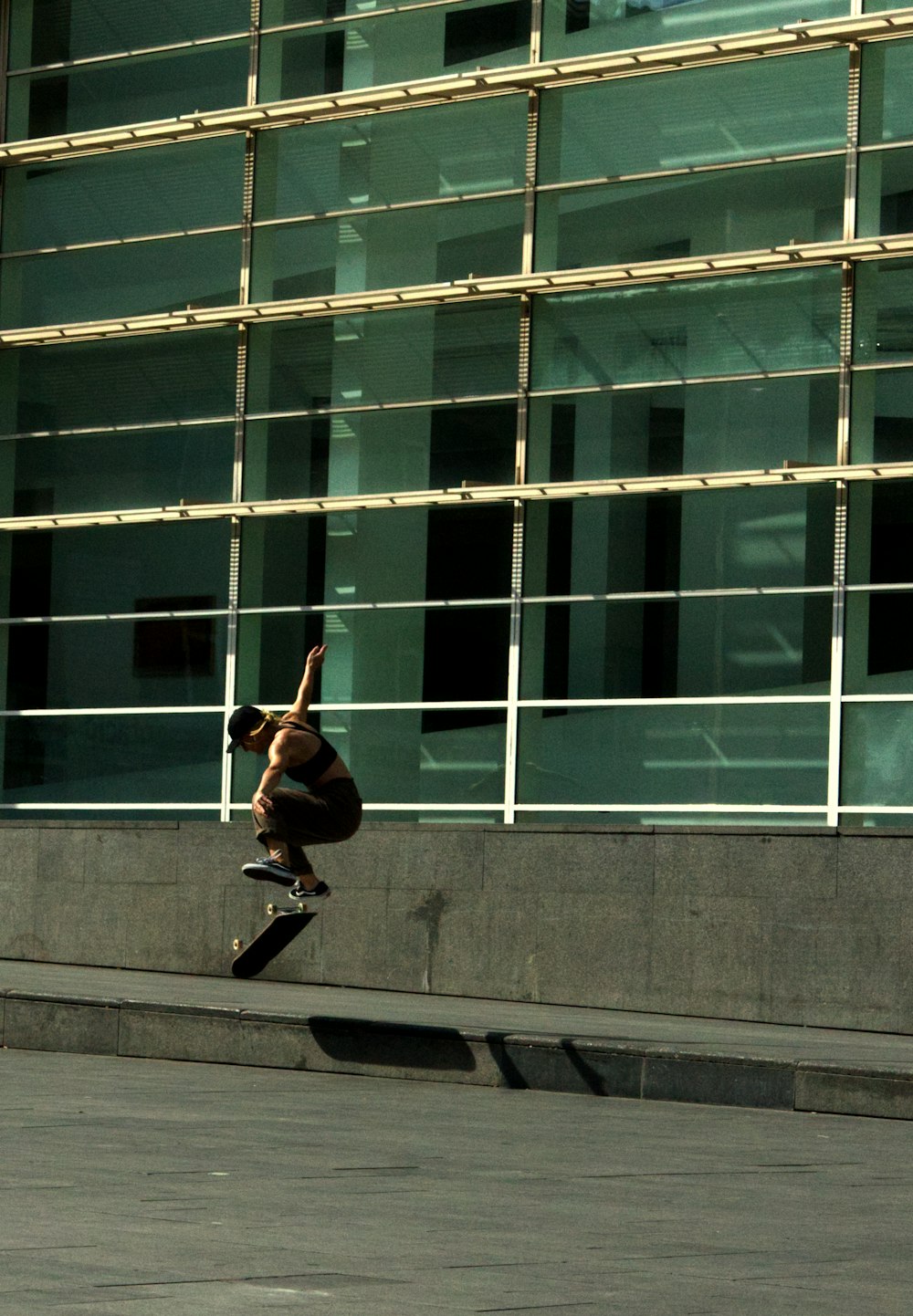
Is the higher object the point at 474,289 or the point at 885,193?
the point at 885,193

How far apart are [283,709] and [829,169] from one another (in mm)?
6490

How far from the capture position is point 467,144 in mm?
19531

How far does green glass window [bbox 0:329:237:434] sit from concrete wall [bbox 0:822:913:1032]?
3893 millimetres

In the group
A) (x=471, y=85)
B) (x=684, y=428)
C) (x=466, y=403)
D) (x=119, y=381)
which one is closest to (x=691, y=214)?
(x=684, y=428)

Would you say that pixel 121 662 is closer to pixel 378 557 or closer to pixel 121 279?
pixel 378 557

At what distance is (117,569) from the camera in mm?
21016

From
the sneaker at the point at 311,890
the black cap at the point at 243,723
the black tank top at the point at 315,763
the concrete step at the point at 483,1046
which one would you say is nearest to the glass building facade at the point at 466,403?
the concrete step at the point at 483,1046

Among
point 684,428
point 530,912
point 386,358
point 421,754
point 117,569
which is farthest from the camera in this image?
point 117,569

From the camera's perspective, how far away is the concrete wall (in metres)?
16.4

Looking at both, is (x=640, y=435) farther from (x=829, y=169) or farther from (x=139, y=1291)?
(x=139, y=1291)

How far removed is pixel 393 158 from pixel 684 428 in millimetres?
3826

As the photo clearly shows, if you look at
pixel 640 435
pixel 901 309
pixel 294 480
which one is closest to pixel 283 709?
pixel 294 480

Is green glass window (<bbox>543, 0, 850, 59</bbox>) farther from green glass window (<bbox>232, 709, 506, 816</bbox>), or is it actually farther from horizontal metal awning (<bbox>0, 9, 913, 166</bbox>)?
green glass window (<bbox>232, 709, 506, 816</bbox>)

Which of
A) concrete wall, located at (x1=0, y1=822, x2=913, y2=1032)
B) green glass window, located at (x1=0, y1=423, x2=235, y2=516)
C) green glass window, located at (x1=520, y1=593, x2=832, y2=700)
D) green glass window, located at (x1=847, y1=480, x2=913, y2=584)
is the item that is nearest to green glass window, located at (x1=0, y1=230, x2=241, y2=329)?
green glass window, located at (x1=0, y1=423, x2=235, y2=516)
